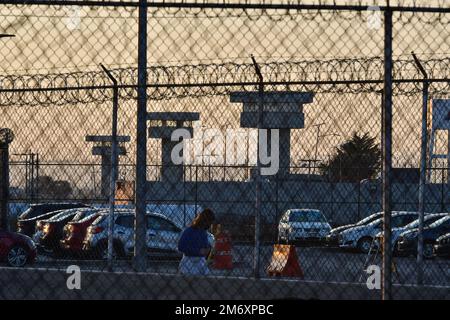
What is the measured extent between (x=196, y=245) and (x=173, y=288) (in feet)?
11.7

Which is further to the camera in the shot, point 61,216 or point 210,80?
point 61,216

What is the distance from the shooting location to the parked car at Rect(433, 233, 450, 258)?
90.4 feet

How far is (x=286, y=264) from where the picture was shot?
1964 cm

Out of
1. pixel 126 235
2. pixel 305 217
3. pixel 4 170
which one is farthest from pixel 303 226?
pixel 4 170

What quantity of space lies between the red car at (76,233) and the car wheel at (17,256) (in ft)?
7.36

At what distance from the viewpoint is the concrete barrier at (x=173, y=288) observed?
1122 cm

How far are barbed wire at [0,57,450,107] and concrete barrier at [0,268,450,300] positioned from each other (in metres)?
1.88

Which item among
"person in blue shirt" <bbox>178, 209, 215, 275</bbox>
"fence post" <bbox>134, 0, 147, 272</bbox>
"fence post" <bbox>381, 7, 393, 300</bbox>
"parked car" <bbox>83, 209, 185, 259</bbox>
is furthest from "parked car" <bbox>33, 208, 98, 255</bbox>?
"fence post" <bbox>381, 7, 393, 300</bbox>

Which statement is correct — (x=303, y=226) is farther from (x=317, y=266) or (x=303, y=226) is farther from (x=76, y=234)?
(x=317, y=266)

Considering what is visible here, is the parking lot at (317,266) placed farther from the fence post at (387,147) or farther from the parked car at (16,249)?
the fence post at (387,147)

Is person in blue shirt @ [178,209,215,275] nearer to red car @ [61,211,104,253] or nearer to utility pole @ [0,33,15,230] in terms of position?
utility pole @ [0,33,15,230]

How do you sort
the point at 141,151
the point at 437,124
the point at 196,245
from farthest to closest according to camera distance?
the point at 437,124, the point at 196,245, the point at 141,151

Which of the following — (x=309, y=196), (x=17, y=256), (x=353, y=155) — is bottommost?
(x=17, y=256)
